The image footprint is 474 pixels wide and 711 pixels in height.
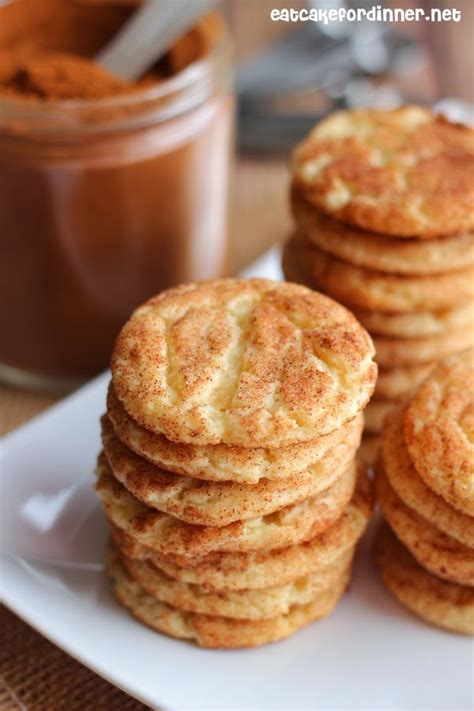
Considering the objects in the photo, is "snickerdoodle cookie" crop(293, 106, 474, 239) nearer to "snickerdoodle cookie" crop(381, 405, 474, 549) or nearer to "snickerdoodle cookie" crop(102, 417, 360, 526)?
"snickerdoodle cookie" crop(381, 405, 474, 549)

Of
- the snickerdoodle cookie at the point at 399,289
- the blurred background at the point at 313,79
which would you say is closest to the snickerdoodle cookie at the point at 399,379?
the snickerdoodle cookie at the point at 399,289

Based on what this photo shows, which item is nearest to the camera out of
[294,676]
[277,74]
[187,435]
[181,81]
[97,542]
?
[187,435]

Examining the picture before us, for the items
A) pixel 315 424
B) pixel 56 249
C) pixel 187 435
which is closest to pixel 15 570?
pixel 187 435

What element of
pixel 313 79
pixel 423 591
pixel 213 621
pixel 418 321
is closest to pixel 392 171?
pixel 418 321

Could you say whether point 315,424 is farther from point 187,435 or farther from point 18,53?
point 18,53

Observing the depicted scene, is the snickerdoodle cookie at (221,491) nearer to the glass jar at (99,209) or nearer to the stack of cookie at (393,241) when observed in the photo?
the stack of cookie at (393,241)

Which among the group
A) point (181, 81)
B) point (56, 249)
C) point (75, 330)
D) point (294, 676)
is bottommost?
point (294, 676)
